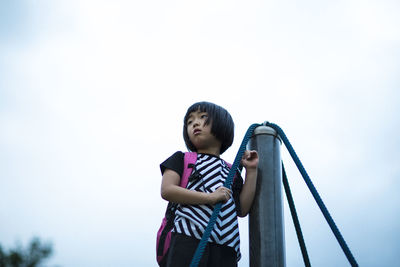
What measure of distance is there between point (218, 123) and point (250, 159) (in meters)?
0.36

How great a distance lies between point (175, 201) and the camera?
1.90m

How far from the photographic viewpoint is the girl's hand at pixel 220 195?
1813 mm

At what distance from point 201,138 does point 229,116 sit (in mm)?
287

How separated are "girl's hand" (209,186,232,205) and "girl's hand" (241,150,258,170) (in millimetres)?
256

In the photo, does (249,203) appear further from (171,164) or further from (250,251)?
(171,164)

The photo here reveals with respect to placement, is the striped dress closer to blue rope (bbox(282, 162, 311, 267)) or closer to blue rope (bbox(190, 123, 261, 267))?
blue rope (bbox(190, 123, 261, 267))

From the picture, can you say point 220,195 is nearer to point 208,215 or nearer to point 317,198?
point 208,215

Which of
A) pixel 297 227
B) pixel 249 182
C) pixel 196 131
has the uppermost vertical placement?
pixel 196 131

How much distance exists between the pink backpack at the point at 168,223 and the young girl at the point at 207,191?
0.03 metres

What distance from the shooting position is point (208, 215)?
6.19ft

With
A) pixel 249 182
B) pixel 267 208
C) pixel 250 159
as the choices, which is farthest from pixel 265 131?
pixel 267 208

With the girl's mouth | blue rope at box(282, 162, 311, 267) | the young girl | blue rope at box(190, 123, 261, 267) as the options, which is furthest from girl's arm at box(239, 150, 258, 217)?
the girl's mouth

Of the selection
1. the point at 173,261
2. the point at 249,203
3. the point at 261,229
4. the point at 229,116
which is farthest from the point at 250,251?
the point at 229,116

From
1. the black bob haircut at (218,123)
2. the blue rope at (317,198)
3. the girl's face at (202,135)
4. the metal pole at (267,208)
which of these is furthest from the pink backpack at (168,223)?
the blue rope at (317,198)
